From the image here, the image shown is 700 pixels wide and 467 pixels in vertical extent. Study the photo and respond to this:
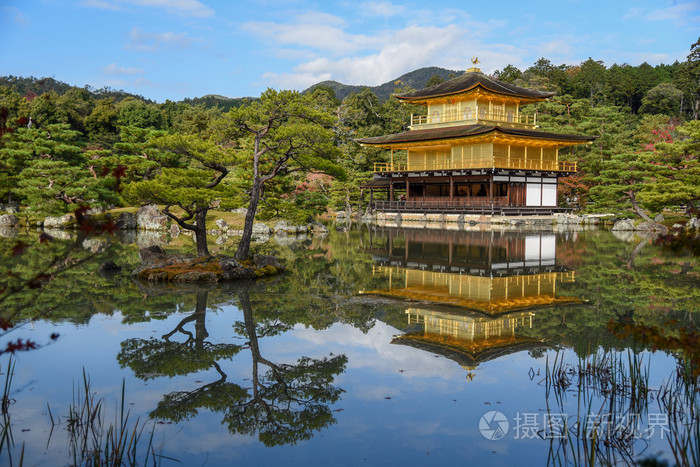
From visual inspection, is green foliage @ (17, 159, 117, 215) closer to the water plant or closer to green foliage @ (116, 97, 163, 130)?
green foliage @ (116, 97, 163, 130)

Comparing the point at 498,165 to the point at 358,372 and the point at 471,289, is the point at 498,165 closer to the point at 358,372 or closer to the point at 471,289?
the point at 471,289

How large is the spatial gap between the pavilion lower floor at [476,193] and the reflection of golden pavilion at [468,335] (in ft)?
90.5

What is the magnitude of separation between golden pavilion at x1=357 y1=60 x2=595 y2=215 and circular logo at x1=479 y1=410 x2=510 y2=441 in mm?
31828

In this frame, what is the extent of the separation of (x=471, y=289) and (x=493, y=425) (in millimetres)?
7323

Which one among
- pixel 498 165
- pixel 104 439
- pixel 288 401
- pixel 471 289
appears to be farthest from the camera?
pixel 498 165

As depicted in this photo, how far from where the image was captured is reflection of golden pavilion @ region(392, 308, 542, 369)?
7480 mm

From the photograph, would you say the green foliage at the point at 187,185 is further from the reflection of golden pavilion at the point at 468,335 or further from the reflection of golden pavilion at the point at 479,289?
the reflection of golden pavilion at the point at 468,335

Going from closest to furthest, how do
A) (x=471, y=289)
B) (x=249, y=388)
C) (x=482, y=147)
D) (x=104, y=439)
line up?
(x=104, y=439) < (x=249, y=388) < (x=471, y=289) < (x=482, y=147)

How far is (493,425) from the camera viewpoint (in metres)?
5.23

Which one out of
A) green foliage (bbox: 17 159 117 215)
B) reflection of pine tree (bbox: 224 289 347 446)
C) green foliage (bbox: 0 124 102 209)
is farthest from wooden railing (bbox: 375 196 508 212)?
reflection of pine tree (bbox: 224 289 347 446)

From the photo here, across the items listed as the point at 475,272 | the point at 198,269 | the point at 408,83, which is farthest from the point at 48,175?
the point at 408,83

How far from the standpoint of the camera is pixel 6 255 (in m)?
17.3

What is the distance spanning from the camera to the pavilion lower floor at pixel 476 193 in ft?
123

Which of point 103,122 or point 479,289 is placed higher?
point 103,122
